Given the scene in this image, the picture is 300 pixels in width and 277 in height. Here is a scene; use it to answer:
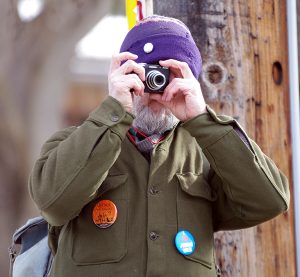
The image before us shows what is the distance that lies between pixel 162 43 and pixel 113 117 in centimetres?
40

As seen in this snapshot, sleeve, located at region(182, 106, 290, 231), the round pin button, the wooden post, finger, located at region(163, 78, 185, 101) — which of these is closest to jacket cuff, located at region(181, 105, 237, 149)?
sleeve, located at region(182, 106, 290, 231)

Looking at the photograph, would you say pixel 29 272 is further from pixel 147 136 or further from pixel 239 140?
pixel 239 140

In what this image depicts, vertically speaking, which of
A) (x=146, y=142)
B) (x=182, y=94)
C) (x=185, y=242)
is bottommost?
(x=185, y=242)

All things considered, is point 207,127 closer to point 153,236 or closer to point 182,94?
point 182,94

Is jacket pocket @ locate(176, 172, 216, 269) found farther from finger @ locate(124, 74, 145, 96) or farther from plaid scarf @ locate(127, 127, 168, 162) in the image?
finger @ locate(124, 74, 145, 96)

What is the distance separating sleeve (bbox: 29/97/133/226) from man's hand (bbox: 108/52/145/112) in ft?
0.10

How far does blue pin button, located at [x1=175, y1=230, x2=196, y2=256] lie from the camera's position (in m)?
2.99

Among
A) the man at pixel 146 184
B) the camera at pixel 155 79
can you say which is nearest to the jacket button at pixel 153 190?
the man at pixel 146 184

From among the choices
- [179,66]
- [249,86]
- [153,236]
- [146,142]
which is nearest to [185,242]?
[153,236]

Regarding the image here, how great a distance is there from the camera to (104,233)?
3004 mm

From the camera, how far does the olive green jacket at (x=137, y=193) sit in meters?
2.92

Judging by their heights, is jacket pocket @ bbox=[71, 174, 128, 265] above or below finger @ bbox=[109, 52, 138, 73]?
below

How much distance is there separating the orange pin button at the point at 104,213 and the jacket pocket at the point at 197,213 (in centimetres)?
23

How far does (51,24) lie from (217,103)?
720cm
